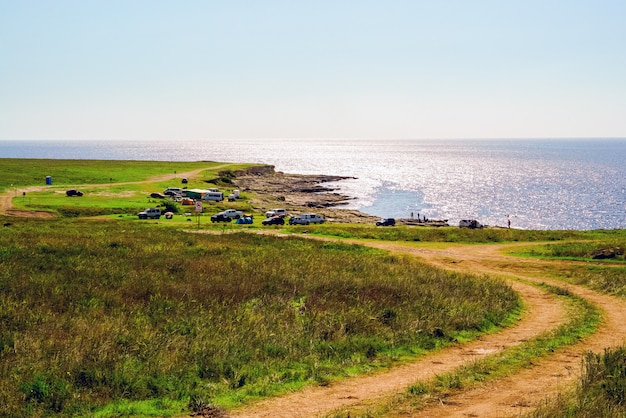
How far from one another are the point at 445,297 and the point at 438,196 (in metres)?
132

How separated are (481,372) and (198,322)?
8.49 metres

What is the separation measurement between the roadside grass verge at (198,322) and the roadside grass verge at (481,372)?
6.46 ft

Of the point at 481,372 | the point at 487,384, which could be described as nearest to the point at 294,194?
the point at 481,372

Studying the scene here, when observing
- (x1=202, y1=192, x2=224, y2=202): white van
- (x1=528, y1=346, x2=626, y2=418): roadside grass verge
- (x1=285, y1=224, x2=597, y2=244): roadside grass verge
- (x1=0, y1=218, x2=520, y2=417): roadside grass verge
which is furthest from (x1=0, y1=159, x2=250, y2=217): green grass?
(x1=528, y1=346, x2=626, y2=418): roadside grass verge

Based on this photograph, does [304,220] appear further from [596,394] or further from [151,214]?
[596,394]

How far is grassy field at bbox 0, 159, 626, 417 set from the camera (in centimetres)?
1229

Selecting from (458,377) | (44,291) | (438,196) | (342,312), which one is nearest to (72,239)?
(44,291)

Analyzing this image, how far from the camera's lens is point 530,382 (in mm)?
13453

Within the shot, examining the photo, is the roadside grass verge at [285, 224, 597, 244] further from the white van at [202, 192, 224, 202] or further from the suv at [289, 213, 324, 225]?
the white van at [202, 192, 224, 202]

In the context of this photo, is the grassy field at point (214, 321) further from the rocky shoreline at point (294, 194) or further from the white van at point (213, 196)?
the rocky shoreline at point (294, 194)

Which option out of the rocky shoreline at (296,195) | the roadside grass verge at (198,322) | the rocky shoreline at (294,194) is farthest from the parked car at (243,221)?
the roadside grass verge at (198,322)

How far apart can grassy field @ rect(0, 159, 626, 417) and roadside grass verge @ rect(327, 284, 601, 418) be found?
5.2 inches

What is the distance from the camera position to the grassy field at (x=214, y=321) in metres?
12.3

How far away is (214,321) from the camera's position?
57.7 feet
